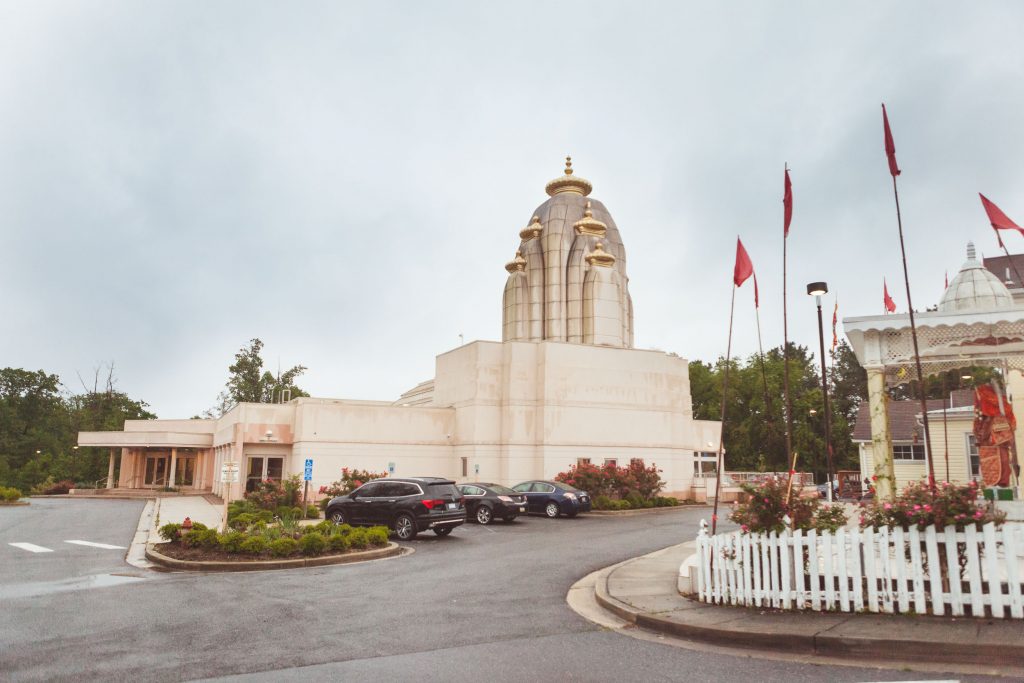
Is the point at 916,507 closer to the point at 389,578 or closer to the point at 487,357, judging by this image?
the point at 389,578

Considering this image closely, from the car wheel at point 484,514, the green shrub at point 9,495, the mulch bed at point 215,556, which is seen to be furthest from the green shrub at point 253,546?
the green shrub at point 9,495

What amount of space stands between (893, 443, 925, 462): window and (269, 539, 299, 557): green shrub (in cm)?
3162

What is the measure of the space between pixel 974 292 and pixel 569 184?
34.1 m

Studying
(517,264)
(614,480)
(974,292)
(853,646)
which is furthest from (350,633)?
(517,264)

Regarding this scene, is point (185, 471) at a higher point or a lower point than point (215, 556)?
higher

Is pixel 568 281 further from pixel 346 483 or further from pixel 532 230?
pixel 346 483

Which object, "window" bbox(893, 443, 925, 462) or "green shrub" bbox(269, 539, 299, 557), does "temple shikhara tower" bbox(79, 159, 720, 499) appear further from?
"green shrub" bbox(269, 539, 299, 557)

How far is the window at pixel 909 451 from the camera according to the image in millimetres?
36872

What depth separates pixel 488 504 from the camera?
24703mm

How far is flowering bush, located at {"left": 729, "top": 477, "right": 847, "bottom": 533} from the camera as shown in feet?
30.5

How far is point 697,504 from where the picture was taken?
1430 inches

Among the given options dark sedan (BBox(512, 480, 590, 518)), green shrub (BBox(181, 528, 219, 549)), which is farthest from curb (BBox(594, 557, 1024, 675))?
dark sedan (BBox(512, 480, 590, 518))

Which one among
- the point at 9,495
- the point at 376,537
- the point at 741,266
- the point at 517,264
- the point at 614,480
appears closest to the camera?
the point at 741,266

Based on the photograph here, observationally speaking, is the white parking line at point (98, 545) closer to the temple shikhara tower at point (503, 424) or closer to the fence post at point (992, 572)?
the temple shikhara tower at point (503, 424)
